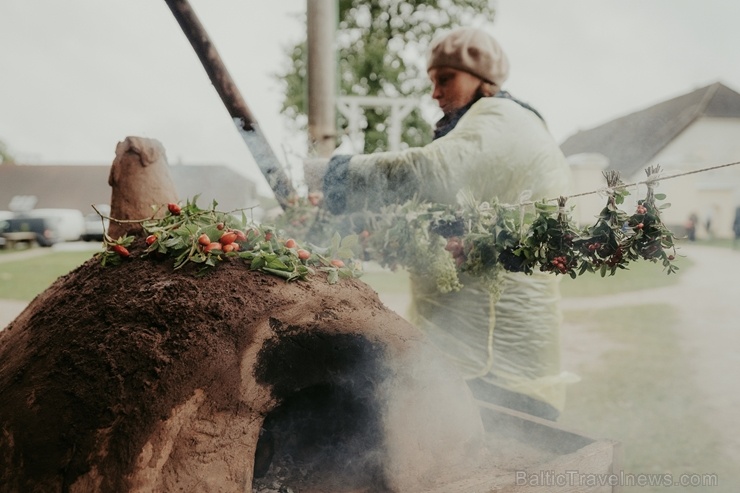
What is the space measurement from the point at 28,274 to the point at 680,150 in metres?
9.23

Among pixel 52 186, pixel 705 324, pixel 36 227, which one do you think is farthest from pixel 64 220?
pixel 705 324

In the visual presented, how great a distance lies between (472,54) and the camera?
108 inches

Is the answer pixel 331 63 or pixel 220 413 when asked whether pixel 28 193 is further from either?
pixel 220 413

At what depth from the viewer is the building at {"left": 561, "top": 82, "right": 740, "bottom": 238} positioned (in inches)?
108

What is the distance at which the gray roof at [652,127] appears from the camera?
283cm

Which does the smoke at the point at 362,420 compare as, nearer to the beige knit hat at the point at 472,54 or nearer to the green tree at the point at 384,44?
the beige knit hat at the point at 472,54

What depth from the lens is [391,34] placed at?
16.8 ft

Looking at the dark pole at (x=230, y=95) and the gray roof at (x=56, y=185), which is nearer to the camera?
the dark pole at (x=230, y=95)

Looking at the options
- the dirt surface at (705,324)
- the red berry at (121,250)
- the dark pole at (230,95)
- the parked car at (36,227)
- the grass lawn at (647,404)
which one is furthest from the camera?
the dirt surface at (705,324)

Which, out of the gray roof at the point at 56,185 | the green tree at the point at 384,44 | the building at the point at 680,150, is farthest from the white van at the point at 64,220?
the building at the point at 680,150

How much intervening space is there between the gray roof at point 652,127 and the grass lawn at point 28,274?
24.2ft

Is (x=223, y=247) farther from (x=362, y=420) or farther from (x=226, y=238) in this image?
(x=362, y=420)

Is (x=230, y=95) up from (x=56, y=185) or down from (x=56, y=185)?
up

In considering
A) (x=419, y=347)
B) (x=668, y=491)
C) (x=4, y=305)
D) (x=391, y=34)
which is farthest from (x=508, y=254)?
(x=4, y=305)
